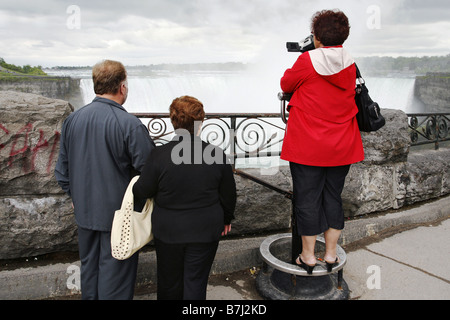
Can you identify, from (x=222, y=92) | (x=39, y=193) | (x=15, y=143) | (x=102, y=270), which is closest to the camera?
(x=102, y=270)

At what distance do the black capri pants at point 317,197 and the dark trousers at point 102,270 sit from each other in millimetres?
1195

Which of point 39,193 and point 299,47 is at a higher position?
point 299,47

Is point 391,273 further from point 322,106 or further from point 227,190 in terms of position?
point 227,190

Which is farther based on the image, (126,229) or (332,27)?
(332,27)

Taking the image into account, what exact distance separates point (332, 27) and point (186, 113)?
112 cm

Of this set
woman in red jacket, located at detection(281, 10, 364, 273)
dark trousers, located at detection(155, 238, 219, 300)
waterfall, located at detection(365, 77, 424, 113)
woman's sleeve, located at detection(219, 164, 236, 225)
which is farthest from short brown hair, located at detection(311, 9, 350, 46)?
waterfall, located at detection(365, 77, 424, 113)

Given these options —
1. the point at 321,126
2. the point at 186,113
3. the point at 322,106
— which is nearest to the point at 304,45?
the point at 322,106

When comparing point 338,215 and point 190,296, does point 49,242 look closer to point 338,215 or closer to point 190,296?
point 190,296

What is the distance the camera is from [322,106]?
96.2 inches

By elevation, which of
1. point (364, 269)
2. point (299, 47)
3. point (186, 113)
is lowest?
point (364, 269)

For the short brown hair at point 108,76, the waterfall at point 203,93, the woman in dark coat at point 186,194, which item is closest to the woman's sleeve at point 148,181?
the woman in dark coat at point 186,194

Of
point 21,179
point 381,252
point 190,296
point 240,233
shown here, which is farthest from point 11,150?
point 381,252

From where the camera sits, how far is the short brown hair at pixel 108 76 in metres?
2.25

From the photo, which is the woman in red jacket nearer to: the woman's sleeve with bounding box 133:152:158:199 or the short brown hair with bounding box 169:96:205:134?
the short brown hair with bounding box 169:96:205:134
